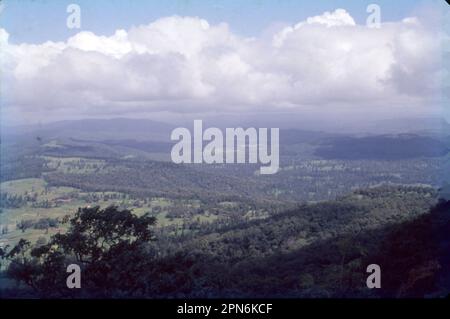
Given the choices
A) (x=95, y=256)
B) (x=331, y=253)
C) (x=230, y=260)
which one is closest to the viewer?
(x=95, y=256)

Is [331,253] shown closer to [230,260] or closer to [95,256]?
[230,260]

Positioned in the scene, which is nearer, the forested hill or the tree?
the forested hill

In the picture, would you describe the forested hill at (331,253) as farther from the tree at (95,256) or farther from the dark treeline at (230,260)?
the tree at (95,256)

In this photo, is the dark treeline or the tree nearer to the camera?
the dark treeline

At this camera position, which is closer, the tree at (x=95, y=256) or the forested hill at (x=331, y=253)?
the forested hill at (x=331, y=253)

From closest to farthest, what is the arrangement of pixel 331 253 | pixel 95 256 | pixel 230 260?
1. pixel 95 256
2. pixel 331 253
3. pixel 230 260

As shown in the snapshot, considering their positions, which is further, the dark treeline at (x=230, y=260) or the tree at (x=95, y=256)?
the tree at (x=95, y=256)

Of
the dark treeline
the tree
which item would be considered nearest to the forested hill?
the dark treeline

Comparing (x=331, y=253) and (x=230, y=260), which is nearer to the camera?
(x=331, y=253)

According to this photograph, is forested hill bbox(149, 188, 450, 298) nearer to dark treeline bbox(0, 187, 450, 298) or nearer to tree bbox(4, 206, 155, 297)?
dark treeline bbox(0, 187, 450, 298)

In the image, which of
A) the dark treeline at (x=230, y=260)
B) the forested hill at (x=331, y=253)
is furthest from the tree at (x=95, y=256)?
the forested hill at (x=331, y=253)

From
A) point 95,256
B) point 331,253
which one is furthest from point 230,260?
point 95,256

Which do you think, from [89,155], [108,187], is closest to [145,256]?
[108,187]
